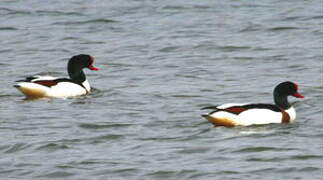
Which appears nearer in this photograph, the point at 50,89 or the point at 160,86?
the point at 50,89

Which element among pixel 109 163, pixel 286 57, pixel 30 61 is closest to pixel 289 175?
pixel 109 163

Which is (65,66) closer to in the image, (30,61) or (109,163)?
(30,61)

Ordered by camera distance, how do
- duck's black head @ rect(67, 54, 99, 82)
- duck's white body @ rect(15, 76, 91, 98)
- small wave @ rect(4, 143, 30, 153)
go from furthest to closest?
1. duck's black head @ rect(67, 54, 99, 82)
2. duck's white body @ rect(15, 76, 91, 98)
3. small wave @ rect(4, 143, 30, 153)

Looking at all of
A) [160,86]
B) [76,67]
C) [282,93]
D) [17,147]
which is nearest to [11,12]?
[76,67]

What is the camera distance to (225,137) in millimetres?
14000

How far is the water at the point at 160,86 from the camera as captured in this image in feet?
40.8

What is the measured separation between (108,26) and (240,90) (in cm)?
883

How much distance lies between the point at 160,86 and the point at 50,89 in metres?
1.98

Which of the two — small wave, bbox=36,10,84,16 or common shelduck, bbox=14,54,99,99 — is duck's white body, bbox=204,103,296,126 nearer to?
common shelduck, bbox=14,54,99,99

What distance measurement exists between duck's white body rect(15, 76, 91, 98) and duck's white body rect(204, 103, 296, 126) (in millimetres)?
4286

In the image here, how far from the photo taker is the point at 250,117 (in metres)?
14.8

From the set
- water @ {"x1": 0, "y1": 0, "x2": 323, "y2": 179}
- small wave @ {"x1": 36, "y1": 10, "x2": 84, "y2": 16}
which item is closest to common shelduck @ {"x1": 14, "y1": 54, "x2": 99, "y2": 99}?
water @ {"x1": 0, "y1": 0, "x2": 323, "y2": 179}

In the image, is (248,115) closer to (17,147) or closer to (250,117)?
(250,117)

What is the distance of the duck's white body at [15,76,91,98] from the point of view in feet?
58.3
